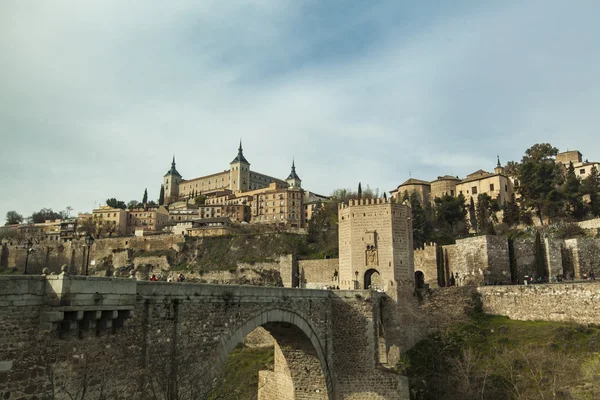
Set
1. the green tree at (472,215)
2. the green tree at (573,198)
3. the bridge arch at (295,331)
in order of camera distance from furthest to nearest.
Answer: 1. the green tree at (472,215)
2. the green tree at (573,198)
3. the bridge arch at (295,331)

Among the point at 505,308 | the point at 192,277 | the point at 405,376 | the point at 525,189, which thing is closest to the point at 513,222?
the point at 525,189

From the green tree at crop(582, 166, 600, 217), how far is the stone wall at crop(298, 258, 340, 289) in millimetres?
28708

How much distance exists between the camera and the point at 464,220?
59.4 metres

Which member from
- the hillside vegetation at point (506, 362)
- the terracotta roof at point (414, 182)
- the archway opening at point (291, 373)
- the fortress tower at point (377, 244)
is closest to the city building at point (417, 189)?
the terracotta roof at point (414, 182)

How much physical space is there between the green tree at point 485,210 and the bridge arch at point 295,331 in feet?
121

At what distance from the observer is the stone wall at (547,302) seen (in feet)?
86.1

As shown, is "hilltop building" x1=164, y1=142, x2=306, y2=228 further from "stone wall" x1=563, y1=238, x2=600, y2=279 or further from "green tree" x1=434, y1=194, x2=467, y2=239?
"stone wall" x1=563, y1=238, x2=600, y2=279

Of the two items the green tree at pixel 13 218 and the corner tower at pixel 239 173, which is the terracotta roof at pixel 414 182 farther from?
the green tree at pixel 13 218

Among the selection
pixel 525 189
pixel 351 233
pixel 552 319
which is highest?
pixel 525 189

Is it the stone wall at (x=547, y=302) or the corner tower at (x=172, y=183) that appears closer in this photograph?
the stone wall at (x=547, y=302)

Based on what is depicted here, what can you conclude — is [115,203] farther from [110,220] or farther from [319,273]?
[319,273]

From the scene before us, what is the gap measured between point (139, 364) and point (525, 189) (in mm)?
50828

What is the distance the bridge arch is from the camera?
17.6 m

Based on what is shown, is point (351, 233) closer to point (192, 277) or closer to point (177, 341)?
point (177, 341)
